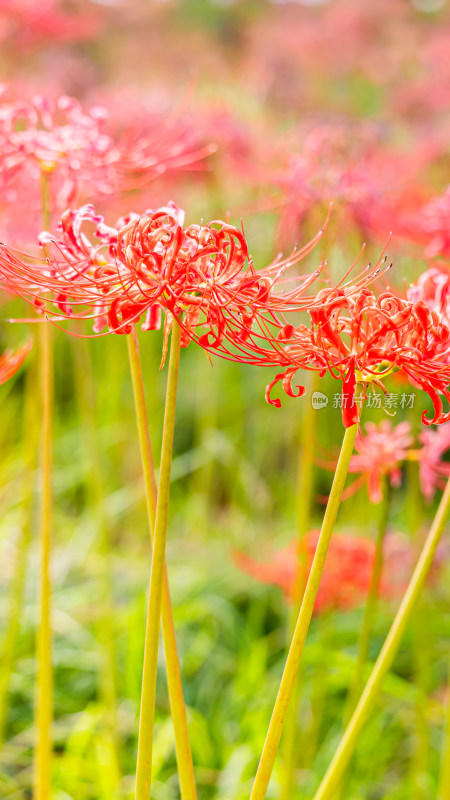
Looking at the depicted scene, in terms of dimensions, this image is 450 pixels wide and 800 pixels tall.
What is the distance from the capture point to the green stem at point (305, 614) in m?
0.53

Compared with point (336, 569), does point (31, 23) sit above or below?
above

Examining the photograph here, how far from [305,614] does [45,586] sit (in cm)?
32

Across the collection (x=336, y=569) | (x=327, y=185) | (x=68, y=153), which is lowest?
(x=336, y=569)

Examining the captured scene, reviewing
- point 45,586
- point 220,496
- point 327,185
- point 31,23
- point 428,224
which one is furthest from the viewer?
point 220,496

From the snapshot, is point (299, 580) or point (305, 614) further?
point (299, 580)

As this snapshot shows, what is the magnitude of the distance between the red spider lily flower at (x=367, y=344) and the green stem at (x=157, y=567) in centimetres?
7

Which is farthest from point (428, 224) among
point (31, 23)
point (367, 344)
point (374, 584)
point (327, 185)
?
point (31, 23)

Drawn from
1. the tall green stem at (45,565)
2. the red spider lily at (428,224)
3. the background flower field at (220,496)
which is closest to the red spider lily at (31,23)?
the background flower field at (220,496)

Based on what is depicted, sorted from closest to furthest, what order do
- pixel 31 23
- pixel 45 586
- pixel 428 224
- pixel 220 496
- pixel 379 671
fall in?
pixel 379 671
pixel 45 586
pixel 428 224
pixel 31 23
pixel 220 496

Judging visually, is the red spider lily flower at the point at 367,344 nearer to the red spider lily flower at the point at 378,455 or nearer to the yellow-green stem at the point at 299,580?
the red spider lily flower at the point at 378,455

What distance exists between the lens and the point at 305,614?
54 centimetres

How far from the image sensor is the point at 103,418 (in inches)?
115

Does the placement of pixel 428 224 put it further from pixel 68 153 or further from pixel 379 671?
pixel 379 671

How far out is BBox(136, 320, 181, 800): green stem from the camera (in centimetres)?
54
